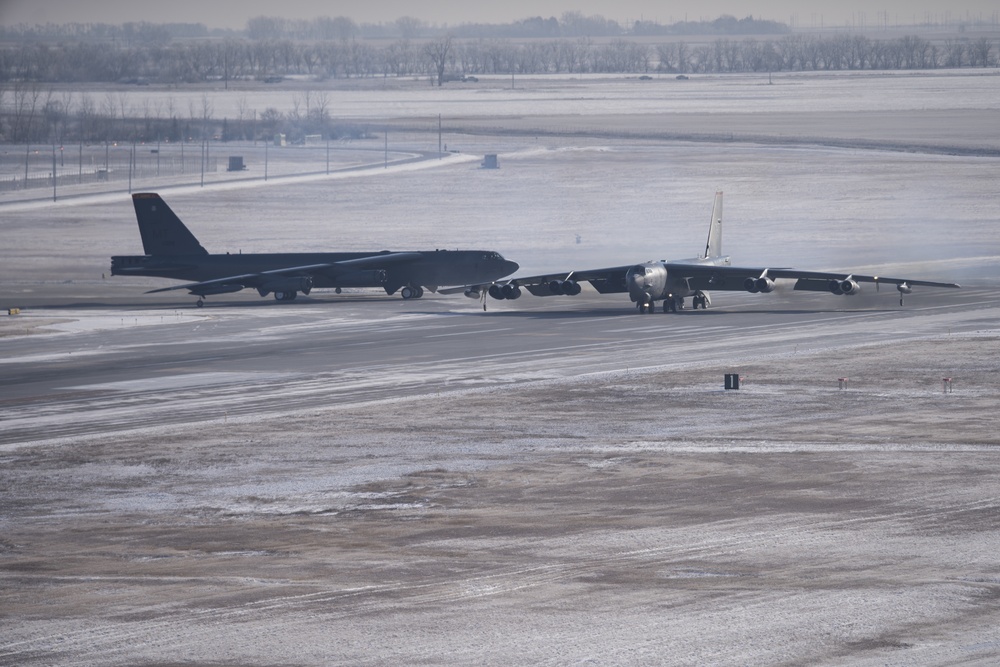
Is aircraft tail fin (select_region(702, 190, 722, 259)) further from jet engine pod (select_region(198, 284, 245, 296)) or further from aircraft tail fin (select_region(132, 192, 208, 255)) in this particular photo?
aircraft tail fin (select_region(132, 192, 208, 255))

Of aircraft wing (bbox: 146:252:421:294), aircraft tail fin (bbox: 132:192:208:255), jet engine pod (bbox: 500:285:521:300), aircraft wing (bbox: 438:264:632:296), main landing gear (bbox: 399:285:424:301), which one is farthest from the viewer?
aircraft tail fin (bbox: 132:192:208:255)

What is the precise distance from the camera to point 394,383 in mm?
43656

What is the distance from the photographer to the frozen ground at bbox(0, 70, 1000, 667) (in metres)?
20.0

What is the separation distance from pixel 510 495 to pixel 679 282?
33089 millimetres

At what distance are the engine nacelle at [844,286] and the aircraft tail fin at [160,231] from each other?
1167 inches

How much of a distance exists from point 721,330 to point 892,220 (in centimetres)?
5366

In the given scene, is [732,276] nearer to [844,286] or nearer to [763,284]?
[763,284]

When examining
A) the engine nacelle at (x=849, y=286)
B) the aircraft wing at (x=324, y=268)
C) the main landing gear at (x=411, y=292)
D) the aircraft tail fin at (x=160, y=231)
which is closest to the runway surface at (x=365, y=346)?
the main landing gear at (x=411, y=292)

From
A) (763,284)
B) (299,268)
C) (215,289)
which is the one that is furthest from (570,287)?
(215,289)

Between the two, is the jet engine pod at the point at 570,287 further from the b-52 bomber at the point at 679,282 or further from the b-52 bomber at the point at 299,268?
the b-52 bomber at the point at 299,268

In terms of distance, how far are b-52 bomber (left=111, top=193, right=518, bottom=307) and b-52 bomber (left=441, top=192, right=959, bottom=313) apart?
12.8ft

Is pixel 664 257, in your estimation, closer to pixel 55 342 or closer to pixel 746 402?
pixel 55 342

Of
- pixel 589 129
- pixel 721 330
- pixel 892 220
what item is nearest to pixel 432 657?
pixel 721 330

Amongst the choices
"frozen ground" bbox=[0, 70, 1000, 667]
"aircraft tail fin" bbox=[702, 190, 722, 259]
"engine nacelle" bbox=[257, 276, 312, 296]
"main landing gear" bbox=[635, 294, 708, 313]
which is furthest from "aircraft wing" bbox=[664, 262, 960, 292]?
"engine nacelle" bbox=[257, 276, 312, 296]
